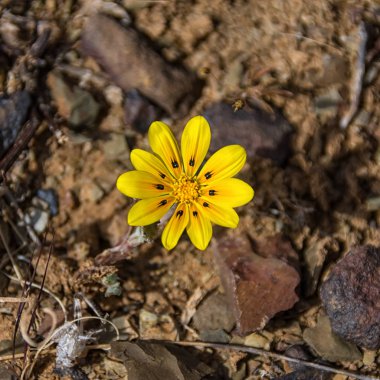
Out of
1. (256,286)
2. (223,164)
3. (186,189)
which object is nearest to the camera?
(223,164)

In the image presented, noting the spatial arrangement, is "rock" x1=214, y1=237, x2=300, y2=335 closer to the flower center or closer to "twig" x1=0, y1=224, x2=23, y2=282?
the flower center

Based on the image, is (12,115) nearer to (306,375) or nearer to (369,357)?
(306,375)

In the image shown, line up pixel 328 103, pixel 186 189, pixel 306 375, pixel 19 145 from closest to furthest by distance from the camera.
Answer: pixel 186 189 → pixel 306 375 → pixel 19 145 → pixel 328 103

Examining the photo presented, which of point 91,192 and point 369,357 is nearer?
point 369,357

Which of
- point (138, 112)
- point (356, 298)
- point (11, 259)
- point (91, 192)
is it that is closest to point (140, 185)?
point (91, 192)

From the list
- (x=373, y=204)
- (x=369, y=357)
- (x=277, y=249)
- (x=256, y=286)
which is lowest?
(x=369, y=357)

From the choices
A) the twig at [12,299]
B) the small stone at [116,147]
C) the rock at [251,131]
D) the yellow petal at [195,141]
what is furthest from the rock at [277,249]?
the twig at [12,299]

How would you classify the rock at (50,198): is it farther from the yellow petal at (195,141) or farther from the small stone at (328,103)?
the small stone at (328,103)
